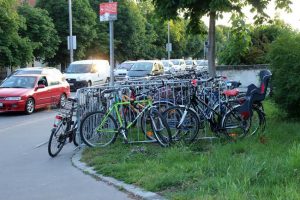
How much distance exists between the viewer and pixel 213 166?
6.70 m

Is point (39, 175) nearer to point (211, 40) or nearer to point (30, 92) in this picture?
point (211, 40)

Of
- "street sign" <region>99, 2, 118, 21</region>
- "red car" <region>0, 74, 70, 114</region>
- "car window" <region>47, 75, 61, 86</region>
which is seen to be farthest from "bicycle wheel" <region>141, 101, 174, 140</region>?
"car window" <region>47, 75, 61, 86</region>

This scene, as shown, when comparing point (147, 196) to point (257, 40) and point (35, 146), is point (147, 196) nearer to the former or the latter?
point (35, 146)

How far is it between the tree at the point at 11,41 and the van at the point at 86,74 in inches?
240

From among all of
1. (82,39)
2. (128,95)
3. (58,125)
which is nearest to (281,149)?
(128,95)

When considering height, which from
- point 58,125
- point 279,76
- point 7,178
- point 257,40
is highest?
point 257,40

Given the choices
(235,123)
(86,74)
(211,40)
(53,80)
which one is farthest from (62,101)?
(86,74)

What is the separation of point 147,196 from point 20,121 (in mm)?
10168

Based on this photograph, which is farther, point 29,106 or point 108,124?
point 29,106

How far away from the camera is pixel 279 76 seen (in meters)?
10.5

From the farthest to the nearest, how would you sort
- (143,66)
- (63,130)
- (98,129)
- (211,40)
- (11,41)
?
(11,41) < (143,66) < (211,40) < (63,130) < (98,129)

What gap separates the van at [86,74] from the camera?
1078 inches

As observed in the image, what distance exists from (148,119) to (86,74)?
19067mm

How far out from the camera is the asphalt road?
636 cm
